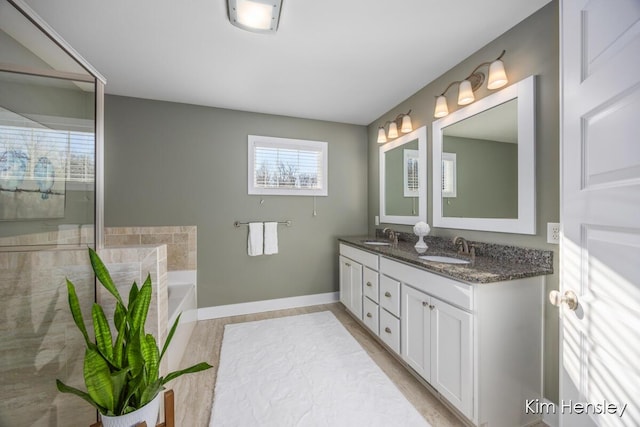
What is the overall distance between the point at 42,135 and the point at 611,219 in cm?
247

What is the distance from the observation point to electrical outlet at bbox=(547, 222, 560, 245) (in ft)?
4.46

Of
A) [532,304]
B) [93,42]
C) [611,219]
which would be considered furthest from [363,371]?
[93,42]

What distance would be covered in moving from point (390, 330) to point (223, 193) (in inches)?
87.4

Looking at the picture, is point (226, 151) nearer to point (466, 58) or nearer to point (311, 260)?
point (311, 260)

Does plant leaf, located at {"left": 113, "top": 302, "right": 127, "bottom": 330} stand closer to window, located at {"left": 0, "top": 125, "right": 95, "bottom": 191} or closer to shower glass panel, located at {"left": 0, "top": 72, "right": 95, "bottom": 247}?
shower glass panel, located at {"left": 0, "top": 72, "right": 95, "bottom": 247}

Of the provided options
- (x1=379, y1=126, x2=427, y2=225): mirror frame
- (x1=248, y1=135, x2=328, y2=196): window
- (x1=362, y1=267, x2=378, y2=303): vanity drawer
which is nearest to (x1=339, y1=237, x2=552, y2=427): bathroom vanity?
(x1=362, y1=267, x2=378, y2=303): vanity drawer

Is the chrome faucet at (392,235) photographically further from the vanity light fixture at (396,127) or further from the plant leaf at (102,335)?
the plant leaf at (102,335)

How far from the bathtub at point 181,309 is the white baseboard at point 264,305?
0.16 metres

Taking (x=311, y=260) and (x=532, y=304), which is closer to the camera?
(x=532, y=304)

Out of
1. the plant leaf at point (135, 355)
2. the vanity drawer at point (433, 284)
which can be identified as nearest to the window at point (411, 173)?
the vanity drawer at point (433, 284)

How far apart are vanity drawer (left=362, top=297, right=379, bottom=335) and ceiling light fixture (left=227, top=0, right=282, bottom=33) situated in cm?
227

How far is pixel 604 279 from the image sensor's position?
27.7 inches

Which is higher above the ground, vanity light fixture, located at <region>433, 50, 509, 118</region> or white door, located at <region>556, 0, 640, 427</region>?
vanity light fixture, located at <region>433, 50, 509, 118</region>

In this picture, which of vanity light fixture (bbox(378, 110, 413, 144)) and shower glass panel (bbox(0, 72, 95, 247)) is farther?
vanity light fixture (bbox(378, 110, 413, 144))
